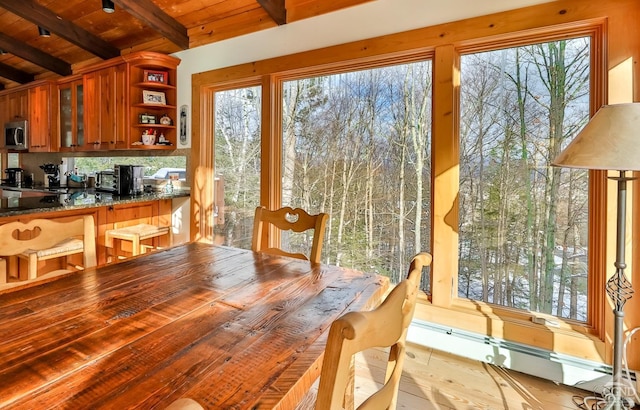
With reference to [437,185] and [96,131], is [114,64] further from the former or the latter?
[437,185]

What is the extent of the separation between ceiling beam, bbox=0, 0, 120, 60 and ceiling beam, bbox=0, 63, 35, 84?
2.14 meters

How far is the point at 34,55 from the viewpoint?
4211 millimetres

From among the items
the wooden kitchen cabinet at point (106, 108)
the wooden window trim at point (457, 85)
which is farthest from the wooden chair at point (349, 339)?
the wooden kitchen cabinet at point (106, 108)

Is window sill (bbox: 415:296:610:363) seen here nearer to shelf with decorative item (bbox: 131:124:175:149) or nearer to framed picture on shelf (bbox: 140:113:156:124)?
shelf with decorative item (bbox: 131:124:175:149)

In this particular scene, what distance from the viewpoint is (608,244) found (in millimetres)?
1827

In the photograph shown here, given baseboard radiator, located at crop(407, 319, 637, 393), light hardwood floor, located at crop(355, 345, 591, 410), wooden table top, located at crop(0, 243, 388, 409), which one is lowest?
light hardwood floor, located at crop(355, 345, 591, 410)

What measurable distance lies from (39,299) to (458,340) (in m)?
2.24

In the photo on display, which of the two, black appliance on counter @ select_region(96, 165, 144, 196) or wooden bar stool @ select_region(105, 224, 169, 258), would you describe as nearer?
wooden bar stool @ select_region(105, 224, 169, 258)

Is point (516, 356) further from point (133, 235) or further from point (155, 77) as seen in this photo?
point (155, 77)

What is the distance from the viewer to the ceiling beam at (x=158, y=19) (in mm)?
2945

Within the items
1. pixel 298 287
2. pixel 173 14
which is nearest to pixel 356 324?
pixel 298 287

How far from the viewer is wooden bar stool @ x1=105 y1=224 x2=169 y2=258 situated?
9.70 feet

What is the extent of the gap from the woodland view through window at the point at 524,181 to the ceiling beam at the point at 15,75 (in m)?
6.21

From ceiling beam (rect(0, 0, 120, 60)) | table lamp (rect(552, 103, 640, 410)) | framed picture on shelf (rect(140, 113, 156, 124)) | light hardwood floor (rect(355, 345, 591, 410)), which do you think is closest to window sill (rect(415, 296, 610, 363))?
light hardwood floor (rect(355, 345, 591, 410))
